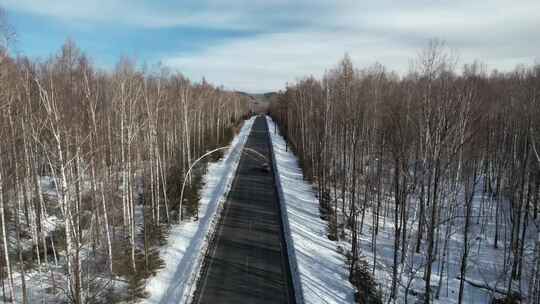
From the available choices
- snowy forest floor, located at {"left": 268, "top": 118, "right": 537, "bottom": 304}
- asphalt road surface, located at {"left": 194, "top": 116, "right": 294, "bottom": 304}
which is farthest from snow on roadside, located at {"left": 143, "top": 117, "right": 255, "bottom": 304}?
snowy forest floor, located at {"left": 268, "top": 118, "right": 537, "bottom": 304}

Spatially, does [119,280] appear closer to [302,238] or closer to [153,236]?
[153,236]

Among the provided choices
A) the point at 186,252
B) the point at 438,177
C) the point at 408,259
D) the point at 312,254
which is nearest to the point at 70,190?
the point at 186,252

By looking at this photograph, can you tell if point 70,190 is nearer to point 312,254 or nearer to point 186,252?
point 186,252

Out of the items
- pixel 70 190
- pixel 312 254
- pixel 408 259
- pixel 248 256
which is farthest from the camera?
pixel 408 259

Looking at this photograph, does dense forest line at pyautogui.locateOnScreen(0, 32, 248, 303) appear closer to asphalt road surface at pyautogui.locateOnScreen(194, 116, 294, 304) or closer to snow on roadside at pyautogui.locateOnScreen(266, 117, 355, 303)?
asphalt road surface at pyautogui.locateOnScreen(194, 116, 294, 304)

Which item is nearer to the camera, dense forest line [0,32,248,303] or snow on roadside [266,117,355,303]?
dense forest line [0,32,248,303]

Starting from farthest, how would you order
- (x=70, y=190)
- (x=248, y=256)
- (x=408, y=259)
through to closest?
1. (x=408, y=259)
2. (x=248, y=256)
3. (x=70, y=190)

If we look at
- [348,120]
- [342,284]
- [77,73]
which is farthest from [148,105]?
[342,284]
